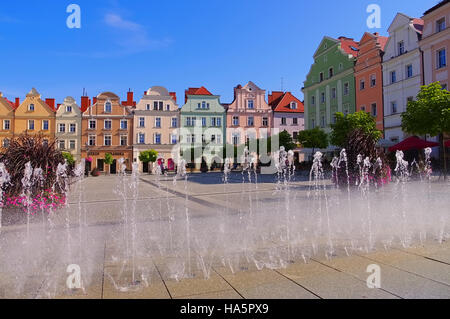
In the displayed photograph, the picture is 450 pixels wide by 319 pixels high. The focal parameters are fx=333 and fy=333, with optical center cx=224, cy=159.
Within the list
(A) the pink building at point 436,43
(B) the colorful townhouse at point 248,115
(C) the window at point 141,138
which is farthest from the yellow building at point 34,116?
(A) the pink building at point 436,43

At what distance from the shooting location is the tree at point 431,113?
16714mm

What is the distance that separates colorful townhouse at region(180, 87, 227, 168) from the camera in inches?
1924

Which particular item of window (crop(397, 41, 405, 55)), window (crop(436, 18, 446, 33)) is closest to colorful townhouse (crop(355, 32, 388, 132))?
window (crop(397, 41, 405, 55))

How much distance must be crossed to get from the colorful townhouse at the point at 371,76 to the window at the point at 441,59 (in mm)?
5549

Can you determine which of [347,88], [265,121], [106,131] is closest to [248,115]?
[265,121]

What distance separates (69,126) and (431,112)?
44.0 m

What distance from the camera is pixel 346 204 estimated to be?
959 centimetres

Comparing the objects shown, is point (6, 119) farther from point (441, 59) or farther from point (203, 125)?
point (441, 59)

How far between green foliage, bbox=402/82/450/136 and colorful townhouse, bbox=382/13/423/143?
8117 millimetres

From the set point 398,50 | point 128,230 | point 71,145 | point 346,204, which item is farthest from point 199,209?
point 71,145

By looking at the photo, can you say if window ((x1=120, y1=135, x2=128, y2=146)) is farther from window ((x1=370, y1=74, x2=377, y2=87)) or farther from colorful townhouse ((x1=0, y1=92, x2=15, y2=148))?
window ((x1=370, y1=74, x2=377, y2=87))

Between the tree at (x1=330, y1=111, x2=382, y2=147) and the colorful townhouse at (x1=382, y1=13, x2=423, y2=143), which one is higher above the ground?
the colorful townhouse at (x1=382, y1=13, x2=423, y2=143)
